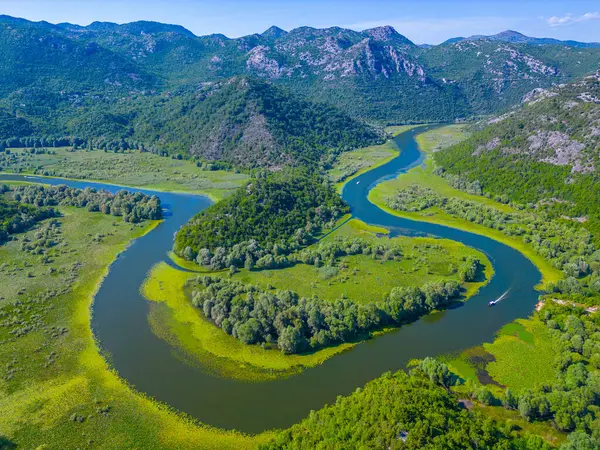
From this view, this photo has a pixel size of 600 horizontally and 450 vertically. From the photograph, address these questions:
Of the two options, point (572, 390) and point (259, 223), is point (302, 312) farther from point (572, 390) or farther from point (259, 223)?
point (259, 223)

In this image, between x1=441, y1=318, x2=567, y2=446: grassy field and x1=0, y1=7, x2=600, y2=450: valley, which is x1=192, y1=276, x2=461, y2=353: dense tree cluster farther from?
x1=441, y1=318, x2=567, y2=446: grassy field

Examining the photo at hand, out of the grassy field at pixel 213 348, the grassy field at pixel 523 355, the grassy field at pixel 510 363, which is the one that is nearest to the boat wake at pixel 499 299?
the grassy field at pixel 523 355

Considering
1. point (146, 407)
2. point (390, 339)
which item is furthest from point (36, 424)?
point (390, 339)

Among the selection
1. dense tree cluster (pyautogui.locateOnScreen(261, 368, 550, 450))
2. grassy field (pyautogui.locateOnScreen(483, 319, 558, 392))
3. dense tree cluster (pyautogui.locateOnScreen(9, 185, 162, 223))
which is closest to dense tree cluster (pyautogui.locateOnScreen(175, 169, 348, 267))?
dense tree cluster (pyautogui.locateOnScreen(9, 185, 162, 223))

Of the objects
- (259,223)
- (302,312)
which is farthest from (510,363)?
(259,223)

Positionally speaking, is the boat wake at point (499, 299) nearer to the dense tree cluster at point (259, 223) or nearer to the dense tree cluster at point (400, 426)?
the dense tree cluster at point (400, 426)

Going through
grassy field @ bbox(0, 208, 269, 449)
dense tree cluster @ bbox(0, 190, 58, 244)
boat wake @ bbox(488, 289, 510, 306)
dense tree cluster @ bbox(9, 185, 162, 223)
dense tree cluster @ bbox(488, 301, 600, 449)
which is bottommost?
grassy field @ bbox(0, 208, 269, 449)

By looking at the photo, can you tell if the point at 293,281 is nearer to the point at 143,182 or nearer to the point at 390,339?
the point at 390,339
